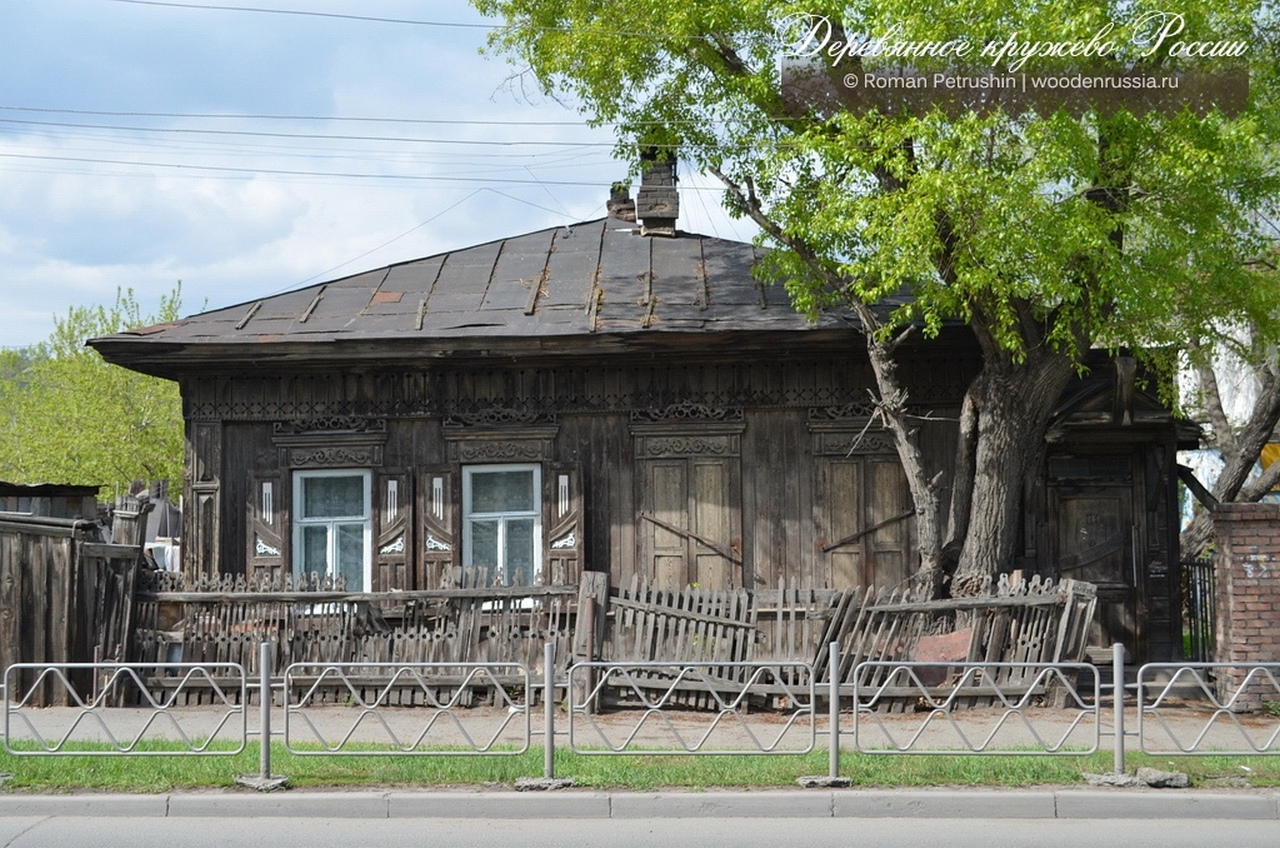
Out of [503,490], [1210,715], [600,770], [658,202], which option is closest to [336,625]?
[503,490]

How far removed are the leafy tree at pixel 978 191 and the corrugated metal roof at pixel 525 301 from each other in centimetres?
139

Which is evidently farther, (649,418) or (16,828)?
(649,418)

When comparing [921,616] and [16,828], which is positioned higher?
[921,616]

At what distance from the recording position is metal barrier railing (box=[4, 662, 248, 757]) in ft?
29.5

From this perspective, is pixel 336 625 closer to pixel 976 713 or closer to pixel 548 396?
pixel 548 396

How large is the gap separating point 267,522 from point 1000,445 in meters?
8.49

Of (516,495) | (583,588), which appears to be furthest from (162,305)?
(583,588)

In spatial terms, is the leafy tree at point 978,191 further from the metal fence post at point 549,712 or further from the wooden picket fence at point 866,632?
the metal fence post at point 549,712

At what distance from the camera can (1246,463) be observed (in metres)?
18.3

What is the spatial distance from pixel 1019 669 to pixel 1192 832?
4.41m

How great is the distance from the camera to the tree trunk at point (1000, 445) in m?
12.9

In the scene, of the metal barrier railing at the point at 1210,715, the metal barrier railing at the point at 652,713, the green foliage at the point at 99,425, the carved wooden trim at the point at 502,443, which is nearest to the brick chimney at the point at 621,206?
the carved wooden trim at the point at 502,443

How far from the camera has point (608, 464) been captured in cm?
1484

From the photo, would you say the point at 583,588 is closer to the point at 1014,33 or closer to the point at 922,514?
the point at 922,514
